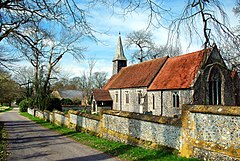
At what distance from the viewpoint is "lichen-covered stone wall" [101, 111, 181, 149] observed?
349 inches

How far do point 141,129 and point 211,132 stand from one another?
3.70 meters

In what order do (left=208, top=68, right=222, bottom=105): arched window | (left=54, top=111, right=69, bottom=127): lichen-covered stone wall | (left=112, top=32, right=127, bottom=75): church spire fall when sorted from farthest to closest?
(left=112, top=32, right=127, bottom=75): church spire < (left=208, top=68, right=222, bottom=105): arched window < (left=54, top=111, right=69, bottom=127): lichen-covered stone wall

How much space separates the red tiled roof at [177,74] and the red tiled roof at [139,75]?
3.06 feet

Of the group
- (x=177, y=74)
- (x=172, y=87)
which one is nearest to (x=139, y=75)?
(x=177, y=74)

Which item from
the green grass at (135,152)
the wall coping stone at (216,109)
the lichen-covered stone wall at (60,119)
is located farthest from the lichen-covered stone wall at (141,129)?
the lichen-covered stone wall at (60,119)

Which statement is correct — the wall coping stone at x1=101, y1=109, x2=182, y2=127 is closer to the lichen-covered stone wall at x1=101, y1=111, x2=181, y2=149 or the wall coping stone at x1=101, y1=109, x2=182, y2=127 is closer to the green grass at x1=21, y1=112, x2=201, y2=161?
the lichen-covered stone wall at x1=101, y1=111, x2=181, y2=149

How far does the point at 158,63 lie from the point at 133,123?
23231 millimetres

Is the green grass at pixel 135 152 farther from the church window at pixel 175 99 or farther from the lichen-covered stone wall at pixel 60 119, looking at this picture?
the church window at pixel 175 99

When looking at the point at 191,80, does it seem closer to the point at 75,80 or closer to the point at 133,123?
the point at 133,123

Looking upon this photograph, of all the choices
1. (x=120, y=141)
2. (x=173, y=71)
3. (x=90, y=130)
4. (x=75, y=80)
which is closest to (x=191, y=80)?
(x=173, y=71)

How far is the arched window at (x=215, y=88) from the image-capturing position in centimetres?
2694

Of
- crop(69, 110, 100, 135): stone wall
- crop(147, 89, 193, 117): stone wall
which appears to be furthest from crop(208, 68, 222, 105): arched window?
crop(69, 110, 100, 135): stone wall

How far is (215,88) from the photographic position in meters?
27.5

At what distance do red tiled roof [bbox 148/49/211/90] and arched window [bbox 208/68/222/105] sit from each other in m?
2.69
